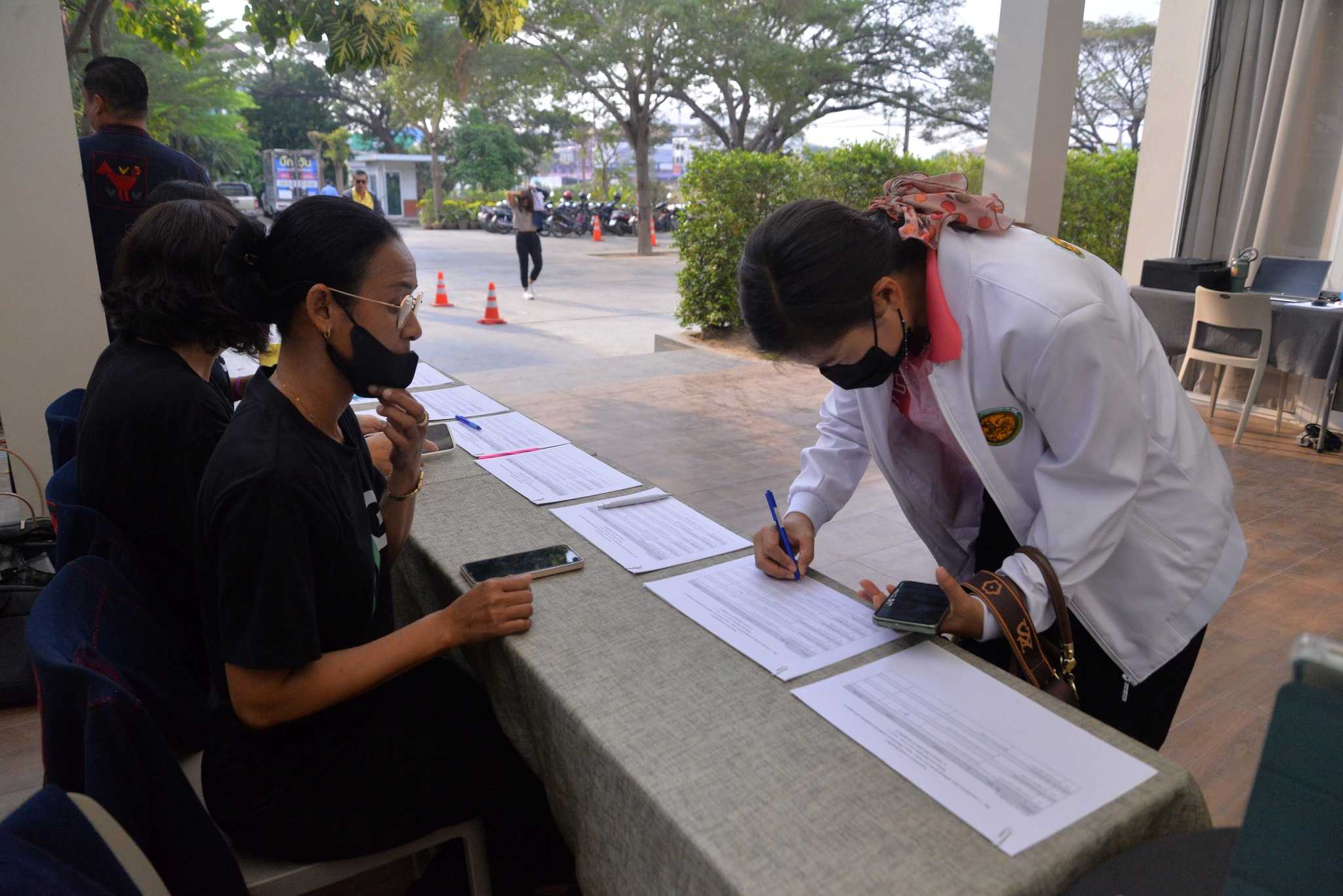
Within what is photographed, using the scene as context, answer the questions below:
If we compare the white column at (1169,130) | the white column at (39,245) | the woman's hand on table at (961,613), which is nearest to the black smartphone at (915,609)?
the woman's hand on table at (961,613)

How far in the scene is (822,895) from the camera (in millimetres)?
806

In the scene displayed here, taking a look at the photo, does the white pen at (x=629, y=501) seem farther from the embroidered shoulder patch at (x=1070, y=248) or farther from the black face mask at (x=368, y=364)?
the embroidered shoulder patch at (x=1070, y=248)

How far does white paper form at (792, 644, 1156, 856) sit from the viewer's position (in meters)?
0.91

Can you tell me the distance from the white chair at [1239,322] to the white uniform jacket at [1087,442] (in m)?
4.49

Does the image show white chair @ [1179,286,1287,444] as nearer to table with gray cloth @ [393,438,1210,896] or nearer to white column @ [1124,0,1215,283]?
white column @ [1124,0,1215,283]

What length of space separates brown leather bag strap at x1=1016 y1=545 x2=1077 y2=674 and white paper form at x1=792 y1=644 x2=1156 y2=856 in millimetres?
170

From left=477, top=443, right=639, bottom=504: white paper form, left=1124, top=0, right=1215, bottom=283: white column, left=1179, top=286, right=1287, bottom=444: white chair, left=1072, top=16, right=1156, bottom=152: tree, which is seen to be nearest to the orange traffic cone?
left=1124, top=0, right=1215, bottom=283: white column

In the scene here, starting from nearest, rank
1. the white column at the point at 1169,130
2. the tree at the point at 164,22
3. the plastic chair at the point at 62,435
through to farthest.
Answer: the plastic chair at the point at 62,435 < the tree at the point at 164,22 < the white column at the point at 1169,130

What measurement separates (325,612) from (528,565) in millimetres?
340

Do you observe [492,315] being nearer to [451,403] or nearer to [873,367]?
[451,403]

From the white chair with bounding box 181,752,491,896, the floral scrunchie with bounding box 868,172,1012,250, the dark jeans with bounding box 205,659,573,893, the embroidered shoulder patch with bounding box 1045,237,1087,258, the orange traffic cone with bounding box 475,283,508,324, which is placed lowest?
the orange traffic cone with bounding box 475,283,508,324

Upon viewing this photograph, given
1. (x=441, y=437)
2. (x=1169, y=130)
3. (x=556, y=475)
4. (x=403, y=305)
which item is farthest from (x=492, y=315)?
(x=403, y=305)

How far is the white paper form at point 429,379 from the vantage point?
2896 millimetres

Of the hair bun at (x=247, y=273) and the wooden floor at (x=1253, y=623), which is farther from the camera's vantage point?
the wooden floor at (x=1253, y=623)
